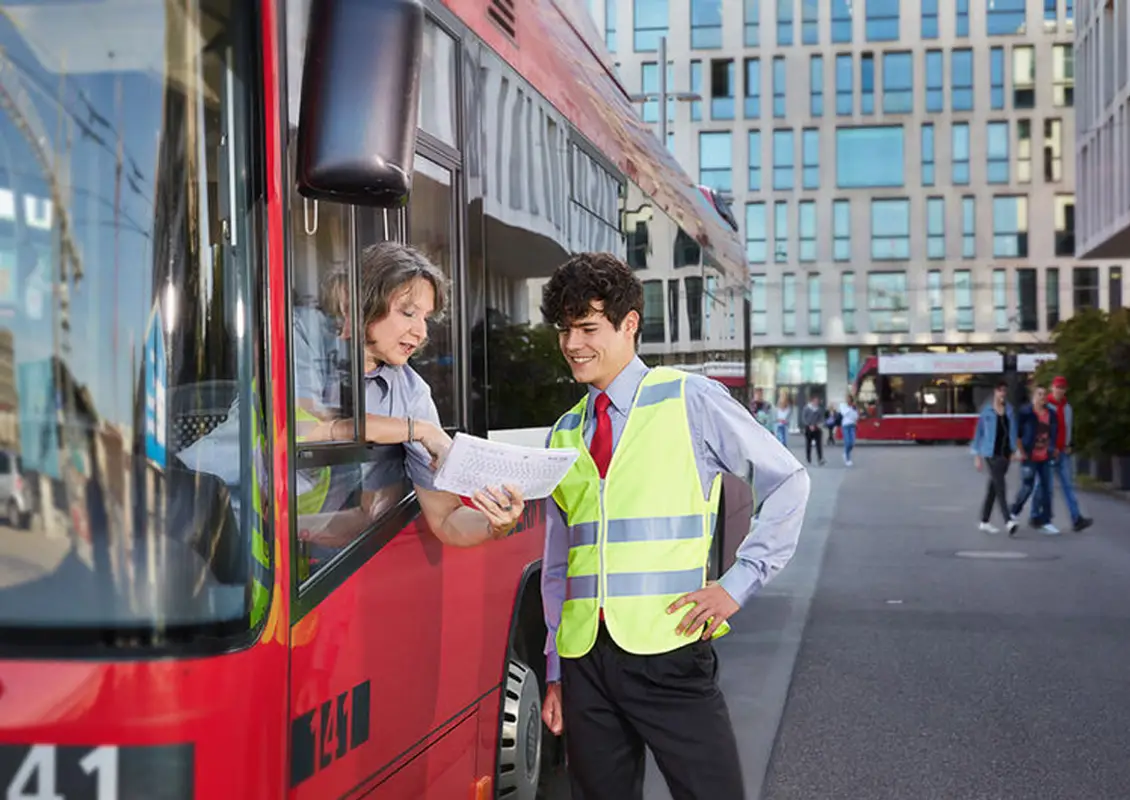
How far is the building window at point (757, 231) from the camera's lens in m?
64.7

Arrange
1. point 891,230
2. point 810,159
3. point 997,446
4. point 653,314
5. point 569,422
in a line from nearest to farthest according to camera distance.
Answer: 1. point 569,422
2. point 653,314
3. point 997,446
4. point 891,230
5. point 810,159

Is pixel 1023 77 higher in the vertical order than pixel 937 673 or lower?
higher

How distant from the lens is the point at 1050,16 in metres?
62.0

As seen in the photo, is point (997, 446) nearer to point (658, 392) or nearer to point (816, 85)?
point (658, 392)

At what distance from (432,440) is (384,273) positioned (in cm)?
44

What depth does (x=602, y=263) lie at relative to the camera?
3.27 metres

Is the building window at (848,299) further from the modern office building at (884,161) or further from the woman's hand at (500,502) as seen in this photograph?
the woman's hand at (500,502)

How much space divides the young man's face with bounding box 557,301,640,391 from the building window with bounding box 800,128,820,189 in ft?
206

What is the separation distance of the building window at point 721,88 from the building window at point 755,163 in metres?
1.57

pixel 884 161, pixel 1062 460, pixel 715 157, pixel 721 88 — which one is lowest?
pixel 1062 460

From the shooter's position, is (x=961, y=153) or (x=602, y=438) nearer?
(x=602, y=438)

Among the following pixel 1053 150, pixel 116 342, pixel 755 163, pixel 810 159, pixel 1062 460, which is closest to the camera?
pixel 116 342

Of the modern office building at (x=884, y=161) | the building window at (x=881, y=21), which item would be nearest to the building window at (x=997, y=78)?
the modern office building at (x=884, y=161)

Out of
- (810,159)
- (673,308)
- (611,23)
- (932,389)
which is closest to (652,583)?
(673,308)
